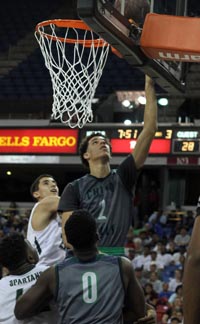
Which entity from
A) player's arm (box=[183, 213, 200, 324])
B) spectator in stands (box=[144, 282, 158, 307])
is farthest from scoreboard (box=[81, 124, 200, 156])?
player's arm (box=[183, 213, 200, 324])

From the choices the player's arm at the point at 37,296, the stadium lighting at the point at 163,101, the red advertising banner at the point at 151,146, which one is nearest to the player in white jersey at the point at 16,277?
the player's arm at the point at 37,296

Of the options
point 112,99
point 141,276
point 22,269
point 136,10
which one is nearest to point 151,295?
point 141,276

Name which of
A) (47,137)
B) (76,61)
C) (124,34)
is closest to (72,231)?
(124,34)

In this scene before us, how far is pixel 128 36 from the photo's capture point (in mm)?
3953

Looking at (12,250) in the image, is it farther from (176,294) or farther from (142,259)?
(142,259)

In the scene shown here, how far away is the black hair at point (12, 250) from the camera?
10.1 feet

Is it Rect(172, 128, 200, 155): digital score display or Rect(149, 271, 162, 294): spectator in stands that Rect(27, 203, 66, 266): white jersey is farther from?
Rect(172, 128, 200, 155): digital score display

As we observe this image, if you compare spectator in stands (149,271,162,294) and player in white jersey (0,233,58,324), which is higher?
player in white jersey (0,233,58,324)

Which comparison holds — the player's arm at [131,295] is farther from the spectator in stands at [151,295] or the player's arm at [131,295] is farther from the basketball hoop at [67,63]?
the spectator in stands at [151,295]

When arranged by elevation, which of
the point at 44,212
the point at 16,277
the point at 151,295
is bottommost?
the point at 151,295

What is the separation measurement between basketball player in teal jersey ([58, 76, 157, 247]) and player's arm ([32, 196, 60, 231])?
528 mm

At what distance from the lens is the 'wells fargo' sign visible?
13516 mm

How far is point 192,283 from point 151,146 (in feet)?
35.6

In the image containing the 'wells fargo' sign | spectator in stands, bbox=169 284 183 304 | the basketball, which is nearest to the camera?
the basketball
